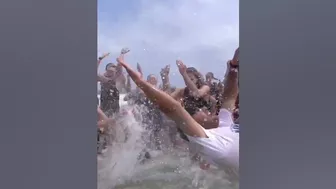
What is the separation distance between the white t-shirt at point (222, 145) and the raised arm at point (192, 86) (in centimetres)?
19

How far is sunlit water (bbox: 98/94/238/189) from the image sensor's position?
284cm

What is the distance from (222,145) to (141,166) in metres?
0.62

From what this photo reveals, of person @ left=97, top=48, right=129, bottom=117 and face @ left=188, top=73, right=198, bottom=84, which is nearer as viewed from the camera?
person @ left=97, top=48, right=129, bottom=117

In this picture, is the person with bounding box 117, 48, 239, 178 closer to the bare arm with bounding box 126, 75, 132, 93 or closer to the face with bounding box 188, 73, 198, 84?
the bare arm with bounding box 126, 75, 132, 93

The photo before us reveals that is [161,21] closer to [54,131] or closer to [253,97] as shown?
[253,97]

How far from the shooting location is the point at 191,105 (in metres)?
2.95

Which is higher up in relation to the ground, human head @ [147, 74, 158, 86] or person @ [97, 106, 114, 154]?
human head @ [147, 74, 158, 86]

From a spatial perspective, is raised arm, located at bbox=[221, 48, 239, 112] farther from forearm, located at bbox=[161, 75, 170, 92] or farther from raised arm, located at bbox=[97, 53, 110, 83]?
raised arm, located at bbox=[97, 53, 110, 83]

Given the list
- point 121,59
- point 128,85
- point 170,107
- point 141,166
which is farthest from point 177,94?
point 141,166

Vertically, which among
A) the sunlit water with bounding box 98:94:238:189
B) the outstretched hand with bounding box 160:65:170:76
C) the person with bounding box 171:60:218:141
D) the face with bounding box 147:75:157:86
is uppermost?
the outstretched hand with bounding box 160:65:170:76

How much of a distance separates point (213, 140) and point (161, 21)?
95cm

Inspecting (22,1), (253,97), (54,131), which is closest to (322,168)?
(253,97)

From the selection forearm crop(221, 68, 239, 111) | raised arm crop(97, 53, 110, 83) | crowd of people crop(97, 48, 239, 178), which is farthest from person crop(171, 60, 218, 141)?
raised arm crop(97, 53, 110, 83)

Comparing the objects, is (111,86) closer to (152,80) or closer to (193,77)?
(152,80)
